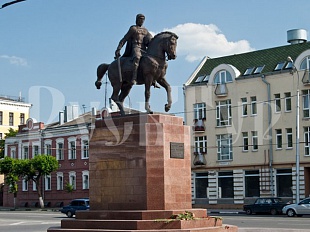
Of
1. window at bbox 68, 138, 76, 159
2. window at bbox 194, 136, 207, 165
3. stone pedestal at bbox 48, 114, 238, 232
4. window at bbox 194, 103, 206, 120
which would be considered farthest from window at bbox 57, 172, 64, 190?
stone pedestal at bbox 48, 114, 238, 232

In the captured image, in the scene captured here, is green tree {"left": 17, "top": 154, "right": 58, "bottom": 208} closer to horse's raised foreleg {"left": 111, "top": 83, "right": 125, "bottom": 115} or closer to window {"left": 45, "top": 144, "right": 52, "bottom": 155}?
window {"left": 45, "top": 144, "right": 52, "bottom": 155}

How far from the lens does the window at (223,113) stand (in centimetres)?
5394

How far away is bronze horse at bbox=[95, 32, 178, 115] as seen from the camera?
19469 mm

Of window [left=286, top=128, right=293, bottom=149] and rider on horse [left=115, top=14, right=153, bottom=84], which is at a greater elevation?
rider on horse [left=115, top=14, right=153, bottom=84]

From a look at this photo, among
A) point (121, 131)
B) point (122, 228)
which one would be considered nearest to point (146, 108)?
point (121, 131)

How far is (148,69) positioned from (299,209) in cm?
2248

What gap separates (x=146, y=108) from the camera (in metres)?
19.5

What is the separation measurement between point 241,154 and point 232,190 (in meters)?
3.27

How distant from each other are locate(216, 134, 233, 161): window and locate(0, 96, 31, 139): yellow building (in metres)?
40.4

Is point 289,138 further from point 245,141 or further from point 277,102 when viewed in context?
point 245,141

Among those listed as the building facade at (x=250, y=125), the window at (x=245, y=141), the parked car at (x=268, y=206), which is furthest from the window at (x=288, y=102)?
the parked car at (x=268, y=206)

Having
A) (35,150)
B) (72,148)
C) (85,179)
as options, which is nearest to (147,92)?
(85,179)

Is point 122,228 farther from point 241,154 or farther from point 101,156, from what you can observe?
point 241,154

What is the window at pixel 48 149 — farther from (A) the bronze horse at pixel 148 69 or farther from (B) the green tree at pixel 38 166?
(A) the bronze horse at pixel 148 69
